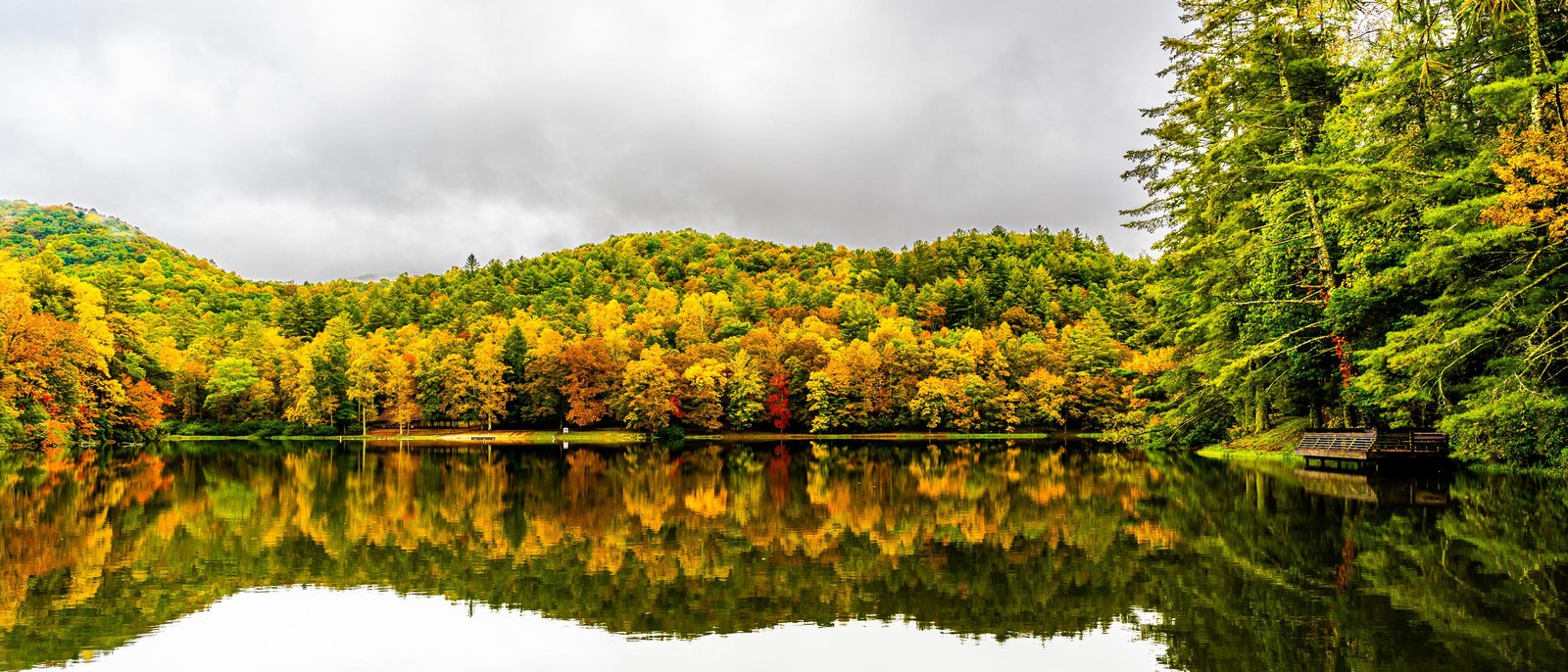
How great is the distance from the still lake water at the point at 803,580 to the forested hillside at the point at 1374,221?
2895mm

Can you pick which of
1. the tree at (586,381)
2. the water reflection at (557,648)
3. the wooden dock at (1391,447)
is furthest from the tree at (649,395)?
the water reflection at (557,648)

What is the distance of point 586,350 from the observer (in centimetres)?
6569

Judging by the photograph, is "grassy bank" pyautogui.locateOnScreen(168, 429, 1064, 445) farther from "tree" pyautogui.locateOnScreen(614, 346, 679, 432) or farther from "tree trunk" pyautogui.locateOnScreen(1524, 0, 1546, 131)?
"tree trunk" pyautogui.locateOnScreen(1524, 0, 1546, 131)

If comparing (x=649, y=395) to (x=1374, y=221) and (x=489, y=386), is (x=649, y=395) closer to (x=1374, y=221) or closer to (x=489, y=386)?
(x=489, y=386)

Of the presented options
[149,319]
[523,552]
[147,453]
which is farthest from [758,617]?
[149,319]

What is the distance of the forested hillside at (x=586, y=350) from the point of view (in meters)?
42.6

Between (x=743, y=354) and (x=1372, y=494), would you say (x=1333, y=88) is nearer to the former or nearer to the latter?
(x=1372, y=494)

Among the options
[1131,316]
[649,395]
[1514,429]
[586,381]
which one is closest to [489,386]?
[586,381]

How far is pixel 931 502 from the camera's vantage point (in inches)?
671

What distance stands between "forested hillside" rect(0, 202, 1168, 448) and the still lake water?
24346mm

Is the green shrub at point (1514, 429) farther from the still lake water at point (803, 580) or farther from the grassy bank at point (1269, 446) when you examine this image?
the grassy bank at point (1269, 446)

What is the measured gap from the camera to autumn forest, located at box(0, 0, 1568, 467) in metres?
17.4

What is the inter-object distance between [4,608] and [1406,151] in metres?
25.1

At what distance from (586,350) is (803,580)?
191 ft
